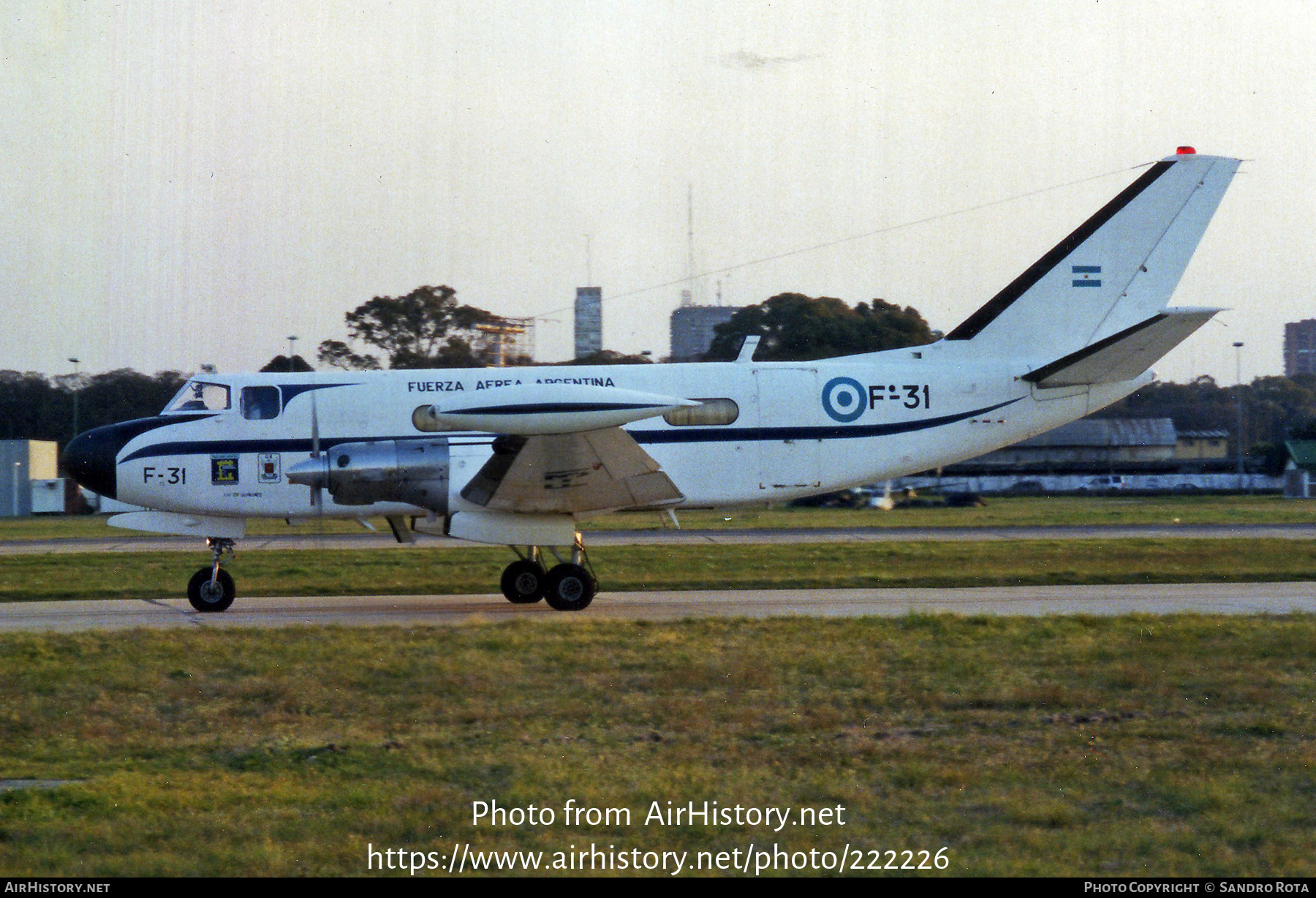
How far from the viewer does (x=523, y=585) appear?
15891 mm

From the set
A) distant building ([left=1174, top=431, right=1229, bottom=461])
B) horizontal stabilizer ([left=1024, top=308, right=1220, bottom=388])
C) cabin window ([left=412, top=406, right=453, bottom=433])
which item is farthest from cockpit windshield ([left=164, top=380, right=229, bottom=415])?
distant building ([left=1174, top=431, right=1229, bottom=461])

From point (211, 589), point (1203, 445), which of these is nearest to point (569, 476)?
point (211, 589)

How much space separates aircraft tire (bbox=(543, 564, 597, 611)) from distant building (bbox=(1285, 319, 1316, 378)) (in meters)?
91.9

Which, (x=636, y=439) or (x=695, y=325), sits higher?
(x=695, y=325)

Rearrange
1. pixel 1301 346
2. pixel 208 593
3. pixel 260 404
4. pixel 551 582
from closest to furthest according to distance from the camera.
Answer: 1. pixel 551 582
2. pixel 208 593
3. pixel 260 404
4. pixel 1301 346

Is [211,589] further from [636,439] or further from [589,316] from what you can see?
[589,316]

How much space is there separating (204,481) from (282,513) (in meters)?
1.09

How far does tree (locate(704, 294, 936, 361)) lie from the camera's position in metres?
30.7

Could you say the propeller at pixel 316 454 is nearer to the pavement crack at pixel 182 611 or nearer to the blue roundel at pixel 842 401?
the pavement crack at pixel 182 611

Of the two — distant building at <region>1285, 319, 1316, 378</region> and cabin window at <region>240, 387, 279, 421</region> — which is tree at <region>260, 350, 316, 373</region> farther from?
distant building at <region>1285, 319, 1316, 378</region>

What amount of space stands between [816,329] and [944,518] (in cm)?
1117

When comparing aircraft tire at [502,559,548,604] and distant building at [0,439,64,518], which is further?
distant building at [0,439,64,518]

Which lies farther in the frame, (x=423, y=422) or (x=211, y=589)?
(x=423, y=422)

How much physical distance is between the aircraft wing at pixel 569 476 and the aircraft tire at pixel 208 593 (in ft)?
11.5
